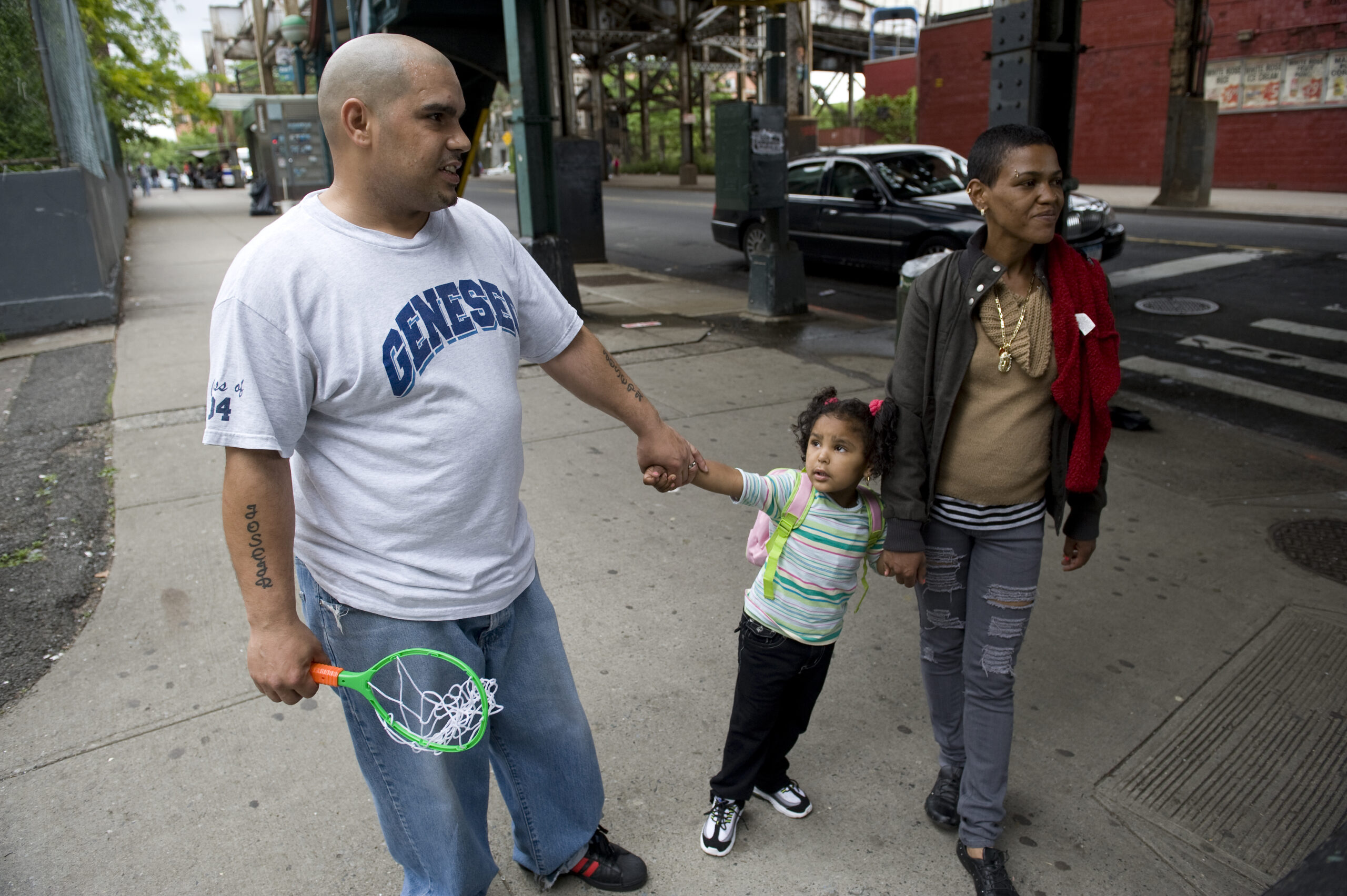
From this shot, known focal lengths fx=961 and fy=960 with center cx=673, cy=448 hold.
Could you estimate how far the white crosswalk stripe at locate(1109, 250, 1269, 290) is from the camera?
11.3m

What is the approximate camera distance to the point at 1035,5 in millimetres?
5496

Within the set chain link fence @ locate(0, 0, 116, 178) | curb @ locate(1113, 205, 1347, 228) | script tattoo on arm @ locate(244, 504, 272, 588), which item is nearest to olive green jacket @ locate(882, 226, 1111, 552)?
script tattoo on arm @ locate(244, 504, 272, 588)

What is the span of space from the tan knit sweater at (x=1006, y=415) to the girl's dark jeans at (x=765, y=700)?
22.9 inches

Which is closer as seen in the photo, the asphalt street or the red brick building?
the asphalt street

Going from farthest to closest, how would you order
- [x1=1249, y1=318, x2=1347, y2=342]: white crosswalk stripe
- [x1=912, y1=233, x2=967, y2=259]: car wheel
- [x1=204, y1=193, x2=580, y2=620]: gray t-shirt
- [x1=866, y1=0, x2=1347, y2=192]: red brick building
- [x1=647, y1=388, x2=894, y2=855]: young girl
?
1. [x1=866, y1=0, x2=1347, y2=192]: red brick building
2. [x1=912, y1=233, x2=967, y2=259]: car wheel
3. [x1=1249, y1=318, x2=1347, y2=342]: white crosswalk stripe
4. [x1=647, y1=388, x2=894, y2=855]: young girl
5. [x1=204, y1=193, x2=580, y2=620]: gray t-shirt

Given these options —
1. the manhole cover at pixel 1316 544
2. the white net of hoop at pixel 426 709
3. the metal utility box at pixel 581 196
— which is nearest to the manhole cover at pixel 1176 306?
the manhole cover at pixel 1316 544

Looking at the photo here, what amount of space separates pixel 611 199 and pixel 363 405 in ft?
87.5

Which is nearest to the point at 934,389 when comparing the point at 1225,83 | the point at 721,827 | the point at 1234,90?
the point at 721,827

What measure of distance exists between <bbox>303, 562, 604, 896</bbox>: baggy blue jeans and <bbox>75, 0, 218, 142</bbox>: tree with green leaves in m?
22.3

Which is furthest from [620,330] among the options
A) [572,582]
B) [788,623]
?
[788,623]

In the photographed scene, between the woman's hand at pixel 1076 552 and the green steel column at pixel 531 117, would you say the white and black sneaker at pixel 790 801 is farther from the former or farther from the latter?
the green steel column at pixel 531 117

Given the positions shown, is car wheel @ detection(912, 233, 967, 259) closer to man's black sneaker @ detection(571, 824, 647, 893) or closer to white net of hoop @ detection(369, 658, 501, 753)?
man's black sneaker @ detection(571, 824, 647, 893)

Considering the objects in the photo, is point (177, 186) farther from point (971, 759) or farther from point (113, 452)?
point (971, 759)

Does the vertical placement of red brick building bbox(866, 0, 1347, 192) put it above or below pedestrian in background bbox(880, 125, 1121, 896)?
above
